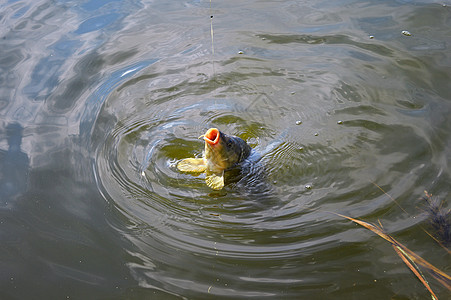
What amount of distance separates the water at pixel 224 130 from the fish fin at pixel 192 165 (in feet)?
0.20

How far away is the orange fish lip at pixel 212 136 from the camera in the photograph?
3173 mm

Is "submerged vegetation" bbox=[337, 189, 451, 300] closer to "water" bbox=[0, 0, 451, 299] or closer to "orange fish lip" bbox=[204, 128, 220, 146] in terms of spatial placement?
"water" bbox=[0, 0, 451, 299]

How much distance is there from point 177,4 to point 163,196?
3044 mm

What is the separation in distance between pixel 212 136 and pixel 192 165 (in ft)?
1.08

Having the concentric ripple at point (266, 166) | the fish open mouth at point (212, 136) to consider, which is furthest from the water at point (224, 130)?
the fish open mouth at point (212, 136)

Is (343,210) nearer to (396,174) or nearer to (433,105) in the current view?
(396,174)

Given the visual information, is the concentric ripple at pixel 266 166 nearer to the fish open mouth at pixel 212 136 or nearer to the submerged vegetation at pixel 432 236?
the submerged vegetation at pixel 432 236

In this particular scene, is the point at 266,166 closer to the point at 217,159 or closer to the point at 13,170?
the point at 217,159

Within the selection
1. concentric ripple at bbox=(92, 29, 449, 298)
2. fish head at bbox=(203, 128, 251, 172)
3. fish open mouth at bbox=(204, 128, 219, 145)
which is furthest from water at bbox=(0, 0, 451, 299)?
fish open mouth at bbox=(204, 128, 219, 145)

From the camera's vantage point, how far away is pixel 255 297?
2574mm

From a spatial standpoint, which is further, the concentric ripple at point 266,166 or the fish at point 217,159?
the fish at point 217,159

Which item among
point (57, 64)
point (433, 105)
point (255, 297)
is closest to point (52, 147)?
point (57, 64)

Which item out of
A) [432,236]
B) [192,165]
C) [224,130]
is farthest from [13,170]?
[432,236]

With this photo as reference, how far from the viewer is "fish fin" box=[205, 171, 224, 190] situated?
10.9 feet
